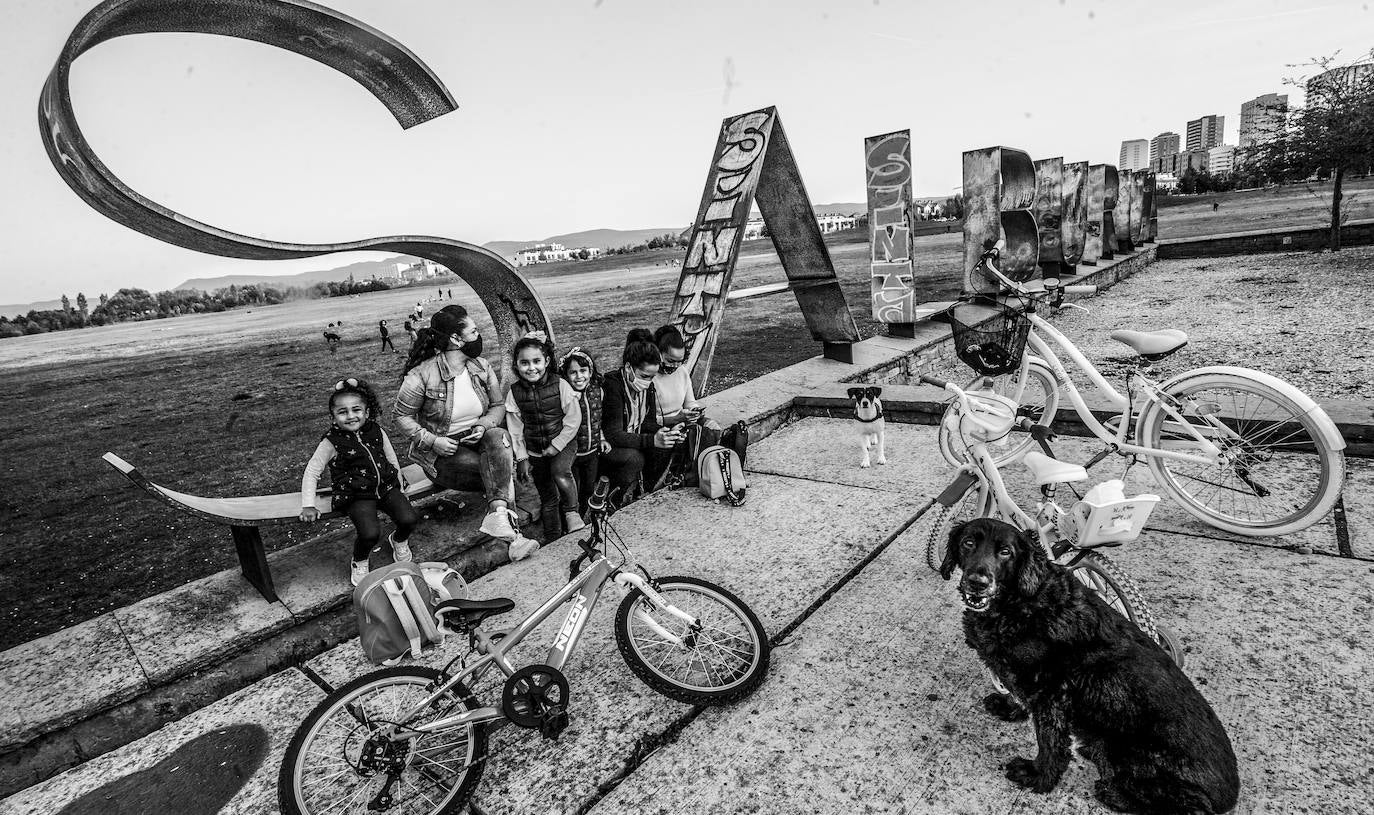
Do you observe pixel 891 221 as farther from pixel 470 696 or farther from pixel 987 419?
pixel 470 696

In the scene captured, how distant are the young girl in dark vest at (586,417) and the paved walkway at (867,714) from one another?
0.94 meters

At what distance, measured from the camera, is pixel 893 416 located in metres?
5.69

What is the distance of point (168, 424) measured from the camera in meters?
8.77

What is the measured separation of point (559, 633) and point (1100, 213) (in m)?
15.8

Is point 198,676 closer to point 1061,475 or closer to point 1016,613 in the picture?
point 1016,613

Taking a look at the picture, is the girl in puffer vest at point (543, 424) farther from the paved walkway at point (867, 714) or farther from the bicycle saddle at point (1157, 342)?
the bicycle saddle at point (1157, 342)

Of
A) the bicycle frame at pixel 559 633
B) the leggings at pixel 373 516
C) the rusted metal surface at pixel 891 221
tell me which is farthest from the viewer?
the rusted metal surface at pixel 891 221

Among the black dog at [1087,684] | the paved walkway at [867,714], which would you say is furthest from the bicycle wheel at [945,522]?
the black dog at [1087,684]

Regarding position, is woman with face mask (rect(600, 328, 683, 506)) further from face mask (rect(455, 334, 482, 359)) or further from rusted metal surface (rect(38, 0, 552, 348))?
face mask (rect(455, 334, 482, 359))

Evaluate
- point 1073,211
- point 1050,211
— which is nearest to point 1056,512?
point 1050,211

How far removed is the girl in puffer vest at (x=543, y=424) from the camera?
4004mm

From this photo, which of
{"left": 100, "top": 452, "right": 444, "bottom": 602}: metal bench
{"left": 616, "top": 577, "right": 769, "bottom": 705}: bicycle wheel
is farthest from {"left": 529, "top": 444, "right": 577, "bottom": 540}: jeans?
{"left": 616, "top": 577, "right": 769, "bottom": 705}: bicycle wheel

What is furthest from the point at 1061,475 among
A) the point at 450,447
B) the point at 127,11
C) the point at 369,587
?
the point at 127,11

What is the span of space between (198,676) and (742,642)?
2379 mm
